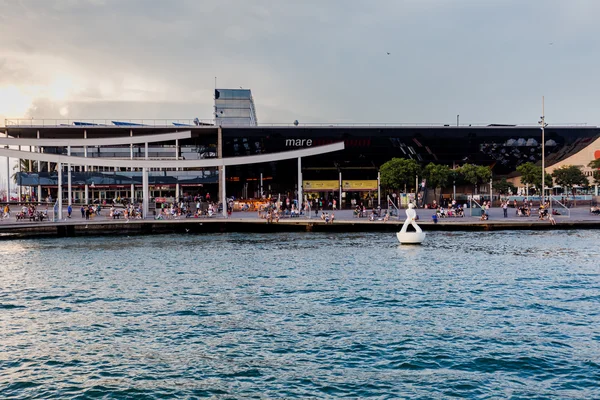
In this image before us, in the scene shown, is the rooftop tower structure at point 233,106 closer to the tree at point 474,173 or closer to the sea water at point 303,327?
the tree at point 474,173

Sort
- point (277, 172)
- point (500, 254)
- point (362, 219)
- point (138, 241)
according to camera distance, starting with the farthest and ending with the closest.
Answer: point (277, 172), point (362, 219), point (138, 241), point (500, 254)

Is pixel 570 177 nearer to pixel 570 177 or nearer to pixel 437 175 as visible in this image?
pixel 570 177

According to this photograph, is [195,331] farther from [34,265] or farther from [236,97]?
[236,97]

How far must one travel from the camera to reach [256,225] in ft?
168

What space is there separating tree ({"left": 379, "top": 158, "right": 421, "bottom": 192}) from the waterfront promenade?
706 inches

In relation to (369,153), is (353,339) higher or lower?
lower

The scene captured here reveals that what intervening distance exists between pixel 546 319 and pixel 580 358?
3.88m

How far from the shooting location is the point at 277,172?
282 feet

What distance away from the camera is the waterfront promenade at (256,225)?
49406 millimetres

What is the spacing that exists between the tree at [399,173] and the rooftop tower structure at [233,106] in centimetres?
5996

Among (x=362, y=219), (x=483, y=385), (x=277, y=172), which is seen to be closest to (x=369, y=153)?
(x=277, y=172)

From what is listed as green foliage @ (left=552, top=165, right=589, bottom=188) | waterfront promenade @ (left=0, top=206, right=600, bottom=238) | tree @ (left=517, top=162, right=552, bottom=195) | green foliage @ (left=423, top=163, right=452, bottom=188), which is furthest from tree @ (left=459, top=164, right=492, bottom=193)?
waterfront promenade @ (left=0, top=206, right=600, bottom=238)

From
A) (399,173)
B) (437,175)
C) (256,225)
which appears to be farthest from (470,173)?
(256,225)

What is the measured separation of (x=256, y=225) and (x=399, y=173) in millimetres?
26393
